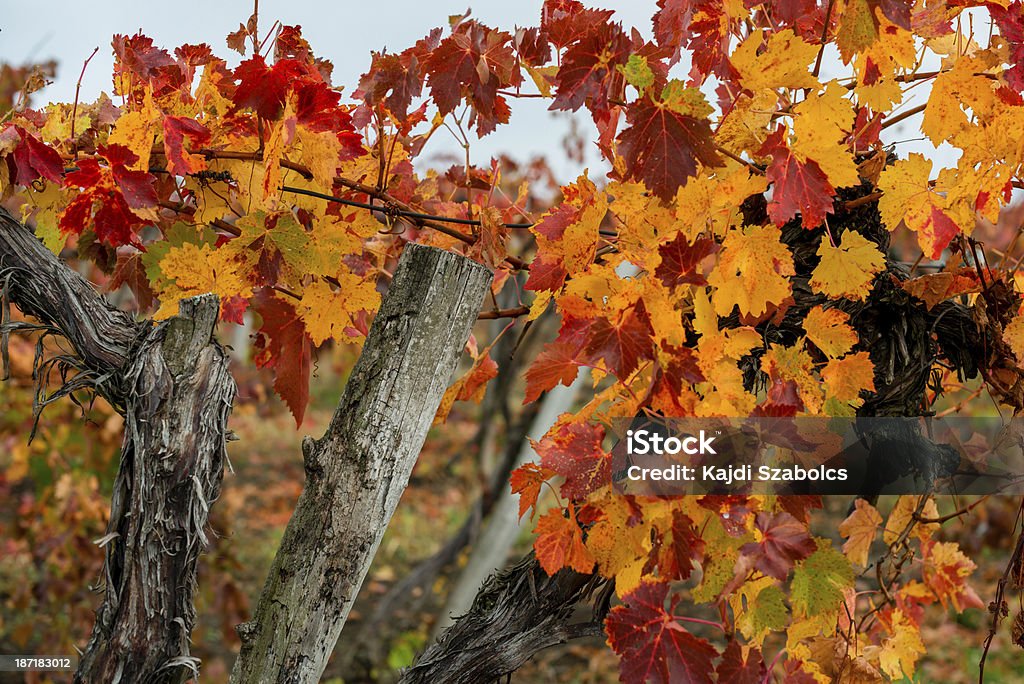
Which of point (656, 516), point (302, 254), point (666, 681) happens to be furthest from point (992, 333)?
point (302, 254)

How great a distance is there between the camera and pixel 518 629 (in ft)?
4.74

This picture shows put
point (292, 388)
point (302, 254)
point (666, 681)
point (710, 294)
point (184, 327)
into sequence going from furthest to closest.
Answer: point (292, 388), point (302, 254), point (184, 327), point (710, 294), point (666, 681)

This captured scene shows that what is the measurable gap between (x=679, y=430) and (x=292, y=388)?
30.0 inches

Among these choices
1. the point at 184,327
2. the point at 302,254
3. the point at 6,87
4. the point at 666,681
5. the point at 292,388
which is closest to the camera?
the point at 666,681

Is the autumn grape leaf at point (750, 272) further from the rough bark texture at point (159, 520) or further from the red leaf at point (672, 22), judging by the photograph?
the rough bark texture at point (159, 520)

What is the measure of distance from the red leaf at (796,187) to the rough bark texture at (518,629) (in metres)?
0.67

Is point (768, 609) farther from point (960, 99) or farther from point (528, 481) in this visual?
point (960, 99)

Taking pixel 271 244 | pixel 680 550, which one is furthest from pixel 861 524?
pixel 271 244

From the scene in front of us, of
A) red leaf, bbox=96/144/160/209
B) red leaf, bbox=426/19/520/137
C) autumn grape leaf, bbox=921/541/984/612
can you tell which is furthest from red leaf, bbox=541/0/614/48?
autumn grape leaf, bbox=921/541/984/612

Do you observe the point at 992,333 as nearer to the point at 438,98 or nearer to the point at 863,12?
the point at 863,12

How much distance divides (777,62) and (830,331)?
0.40 m

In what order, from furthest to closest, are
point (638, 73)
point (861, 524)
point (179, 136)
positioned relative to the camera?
point (861, 524), point (179, 136), point (638, 73)

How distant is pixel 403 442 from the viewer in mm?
1407

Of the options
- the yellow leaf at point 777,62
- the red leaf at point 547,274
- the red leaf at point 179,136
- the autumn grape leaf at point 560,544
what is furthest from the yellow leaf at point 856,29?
the red leaf at point 179,136
